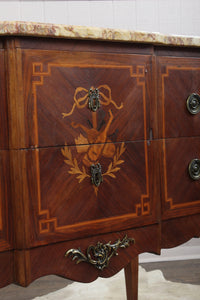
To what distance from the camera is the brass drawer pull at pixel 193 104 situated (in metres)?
1.21

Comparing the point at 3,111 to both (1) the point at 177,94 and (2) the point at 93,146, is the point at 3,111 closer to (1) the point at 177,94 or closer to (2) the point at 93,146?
(2) the point at 93,146

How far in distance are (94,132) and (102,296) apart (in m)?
0.85

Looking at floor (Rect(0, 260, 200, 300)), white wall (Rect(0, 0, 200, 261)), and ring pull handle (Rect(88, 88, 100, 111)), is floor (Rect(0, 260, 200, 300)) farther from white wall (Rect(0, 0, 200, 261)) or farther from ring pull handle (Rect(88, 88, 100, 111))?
ring pull handle (Rect(88, 88, 100, 111))

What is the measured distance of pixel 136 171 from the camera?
112cm

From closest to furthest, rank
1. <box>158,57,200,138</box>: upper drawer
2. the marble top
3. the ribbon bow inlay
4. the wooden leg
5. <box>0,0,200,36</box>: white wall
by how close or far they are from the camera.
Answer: the marble top < the ribbon bow inlay < <box>158,57,200,138</box>: upper drawer < the wooden leg < <box>0,0,200,36</box>: white wall

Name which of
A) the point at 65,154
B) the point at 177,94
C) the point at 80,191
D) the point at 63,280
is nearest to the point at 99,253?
the point at 80,191

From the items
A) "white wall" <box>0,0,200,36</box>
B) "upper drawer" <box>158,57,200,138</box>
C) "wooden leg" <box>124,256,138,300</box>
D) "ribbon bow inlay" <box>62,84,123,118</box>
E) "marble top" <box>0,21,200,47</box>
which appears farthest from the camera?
"white wall" <box>0,0,200,36</box>

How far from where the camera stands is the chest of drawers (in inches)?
37.8

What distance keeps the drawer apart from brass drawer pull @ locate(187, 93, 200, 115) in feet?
0.57

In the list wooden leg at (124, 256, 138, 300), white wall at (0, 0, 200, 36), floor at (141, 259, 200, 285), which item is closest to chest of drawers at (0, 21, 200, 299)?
wooden leg at (124, 256, 138, 300)

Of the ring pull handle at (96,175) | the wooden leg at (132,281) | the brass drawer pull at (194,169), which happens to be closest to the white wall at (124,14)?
the wooden leg at (132,281)

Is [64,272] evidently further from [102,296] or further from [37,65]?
[102,296]

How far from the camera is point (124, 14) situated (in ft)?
6.55

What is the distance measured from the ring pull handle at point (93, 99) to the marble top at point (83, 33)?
0.42ft
